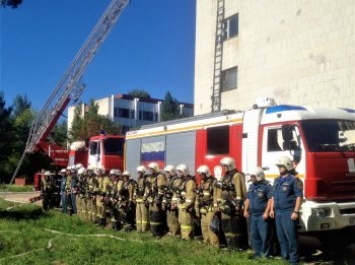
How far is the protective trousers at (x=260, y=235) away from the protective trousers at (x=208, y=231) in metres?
0.93

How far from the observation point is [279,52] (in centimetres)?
1744

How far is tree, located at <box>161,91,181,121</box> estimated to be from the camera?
7158 cm

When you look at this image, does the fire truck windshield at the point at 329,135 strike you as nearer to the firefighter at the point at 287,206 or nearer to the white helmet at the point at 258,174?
the firefighter at the point at 287,206

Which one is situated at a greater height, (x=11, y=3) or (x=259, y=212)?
(x=11, y=3)

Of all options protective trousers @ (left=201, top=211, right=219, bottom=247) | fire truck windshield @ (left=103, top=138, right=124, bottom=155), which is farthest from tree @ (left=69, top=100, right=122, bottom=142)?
protective trousers @ (left=201, top=211, right=219, bottom=247)

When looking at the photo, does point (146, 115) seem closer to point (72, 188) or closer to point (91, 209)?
point (72, 188)

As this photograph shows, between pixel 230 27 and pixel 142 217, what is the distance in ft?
38.4

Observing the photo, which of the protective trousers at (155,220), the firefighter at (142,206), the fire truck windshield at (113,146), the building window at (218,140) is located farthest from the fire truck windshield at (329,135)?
the fire truck windshield at (113,146)

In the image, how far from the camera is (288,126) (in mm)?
8367

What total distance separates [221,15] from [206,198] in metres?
13.3

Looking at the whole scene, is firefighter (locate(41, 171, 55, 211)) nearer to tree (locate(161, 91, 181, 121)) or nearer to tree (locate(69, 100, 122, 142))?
tree (locate(69, 100, 122, 142))

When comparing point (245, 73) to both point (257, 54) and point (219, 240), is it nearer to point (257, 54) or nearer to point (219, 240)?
point (257, 54)

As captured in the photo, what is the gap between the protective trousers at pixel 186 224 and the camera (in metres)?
9.62

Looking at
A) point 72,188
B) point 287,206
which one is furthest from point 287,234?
point 72,188
